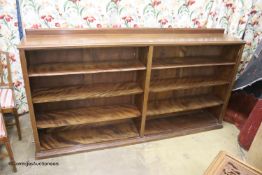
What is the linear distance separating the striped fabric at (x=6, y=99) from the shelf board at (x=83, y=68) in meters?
0.39

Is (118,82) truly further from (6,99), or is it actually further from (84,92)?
(6,99)

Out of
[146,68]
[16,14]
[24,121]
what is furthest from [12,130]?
[146,68]

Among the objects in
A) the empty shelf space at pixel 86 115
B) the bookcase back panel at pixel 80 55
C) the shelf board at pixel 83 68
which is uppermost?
the bookcase back panel at pixel 80 55

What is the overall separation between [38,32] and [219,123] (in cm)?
210

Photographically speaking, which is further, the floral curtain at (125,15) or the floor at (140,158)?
the floral curtain at (125,15)

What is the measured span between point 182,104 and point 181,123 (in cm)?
26

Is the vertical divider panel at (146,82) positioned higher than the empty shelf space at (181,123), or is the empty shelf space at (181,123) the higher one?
the vertical divider panel at (146,82)

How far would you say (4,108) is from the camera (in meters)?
1.78

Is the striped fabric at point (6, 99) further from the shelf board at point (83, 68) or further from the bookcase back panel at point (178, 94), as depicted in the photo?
the bookcase back panel at point (178, 94)

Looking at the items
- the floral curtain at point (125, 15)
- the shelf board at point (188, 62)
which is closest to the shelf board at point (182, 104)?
the shelf board at point (188, 62)

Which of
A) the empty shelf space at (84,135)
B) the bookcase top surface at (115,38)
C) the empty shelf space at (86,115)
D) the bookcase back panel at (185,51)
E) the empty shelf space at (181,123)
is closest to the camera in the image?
the bookcase top surface at (115,38)

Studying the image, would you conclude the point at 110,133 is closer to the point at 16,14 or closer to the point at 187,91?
the point at 187,91

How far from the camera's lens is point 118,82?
204cm

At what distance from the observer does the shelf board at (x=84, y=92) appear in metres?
1.72
